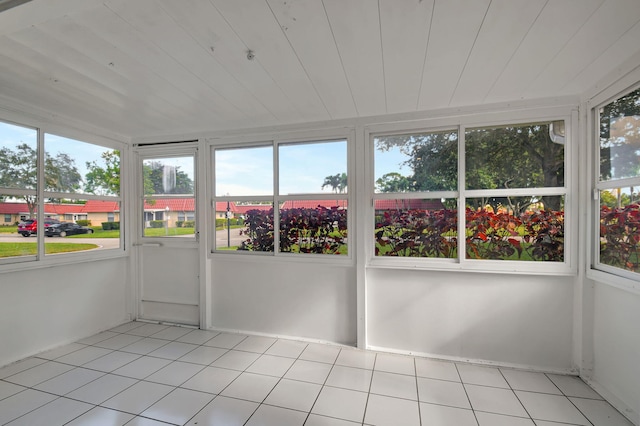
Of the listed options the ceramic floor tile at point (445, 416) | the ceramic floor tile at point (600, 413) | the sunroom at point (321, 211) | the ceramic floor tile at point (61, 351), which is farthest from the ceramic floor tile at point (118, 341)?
the ceramic floor tile at point (600, 413)

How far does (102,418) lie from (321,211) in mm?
2259

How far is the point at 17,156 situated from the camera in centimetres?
241

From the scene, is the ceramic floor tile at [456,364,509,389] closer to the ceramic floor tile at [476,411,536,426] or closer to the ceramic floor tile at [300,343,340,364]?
the ceramic floor tile at [476,411,536,426]

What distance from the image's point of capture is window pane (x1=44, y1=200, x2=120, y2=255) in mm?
2689

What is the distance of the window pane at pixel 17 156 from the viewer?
7.64 feet

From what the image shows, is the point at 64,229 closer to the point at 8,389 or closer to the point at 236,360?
the point at 8,389

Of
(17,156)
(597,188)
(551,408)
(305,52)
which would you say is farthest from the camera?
(17,156)

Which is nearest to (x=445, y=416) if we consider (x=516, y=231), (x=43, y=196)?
(x=516, y=231)

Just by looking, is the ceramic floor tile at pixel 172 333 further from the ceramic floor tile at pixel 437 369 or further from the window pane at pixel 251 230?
the ceramic floor tile at pixel 437 369

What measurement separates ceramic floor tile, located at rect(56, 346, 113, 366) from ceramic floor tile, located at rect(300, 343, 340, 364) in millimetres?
1905

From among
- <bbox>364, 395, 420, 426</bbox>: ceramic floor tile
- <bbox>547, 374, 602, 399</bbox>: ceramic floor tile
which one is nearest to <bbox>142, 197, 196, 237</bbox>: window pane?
<bbox>364, 395, 420, 426</bbox>: ceramic floor tile

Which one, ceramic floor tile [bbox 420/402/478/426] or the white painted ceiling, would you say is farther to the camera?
ceramic floor tile [bbox 420/402/478/426]

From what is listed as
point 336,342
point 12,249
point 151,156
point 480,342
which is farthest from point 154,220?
point 480,342

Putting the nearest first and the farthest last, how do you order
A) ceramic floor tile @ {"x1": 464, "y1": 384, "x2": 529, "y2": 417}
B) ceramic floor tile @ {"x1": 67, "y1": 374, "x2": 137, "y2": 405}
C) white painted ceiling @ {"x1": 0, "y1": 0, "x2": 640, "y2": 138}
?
white painted ceiling @ {"x1": 0, "y1": 0, "x2": 640, "y2": 138}
ceramic floor tile @ {"x1": 464, "y1": 384, "x2": 529, "y2": 417}
ceramic floor tile @ {"x1": 67, "y1": 374, "x2": 137, "y2": 405}
